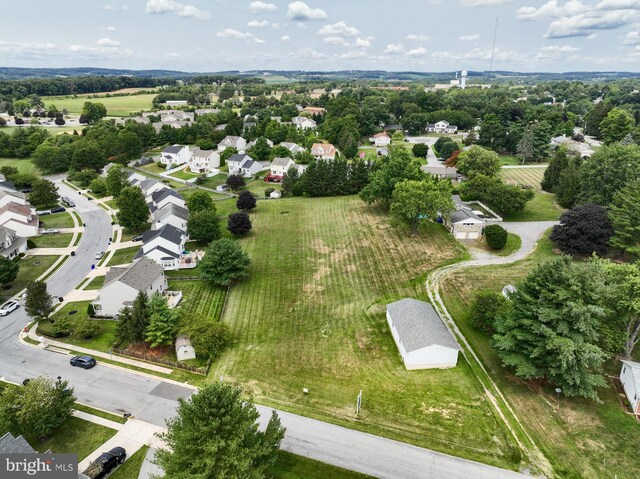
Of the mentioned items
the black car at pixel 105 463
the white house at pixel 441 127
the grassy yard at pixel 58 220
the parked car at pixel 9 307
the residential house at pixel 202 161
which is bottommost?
the parked car at pixel 9 307


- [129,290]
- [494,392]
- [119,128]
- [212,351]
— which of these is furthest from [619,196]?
[119,128]

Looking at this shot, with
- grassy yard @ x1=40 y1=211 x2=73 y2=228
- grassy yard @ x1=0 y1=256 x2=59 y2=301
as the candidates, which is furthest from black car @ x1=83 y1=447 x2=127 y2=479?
grassy yard @ x1=40 y1=211 x2=73 y2=228

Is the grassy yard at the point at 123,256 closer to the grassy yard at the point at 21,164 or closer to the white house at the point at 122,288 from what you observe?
the white house at the point at 122,288

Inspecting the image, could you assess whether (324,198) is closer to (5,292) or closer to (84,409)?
(5,292)

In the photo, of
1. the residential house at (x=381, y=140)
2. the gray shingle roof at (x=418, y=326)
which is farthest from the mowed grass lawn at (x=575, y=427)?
the residential house at (x=381, y=140)

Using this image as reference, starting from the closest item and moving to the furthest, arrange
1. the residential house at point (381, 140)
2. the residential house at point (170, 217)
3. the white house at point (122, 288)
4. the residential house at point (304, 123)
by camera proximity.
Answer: the white house at point (122, 288), the residential house at point (170, 217), the residential house at point (381, 140), the residential house at point (304, 123)

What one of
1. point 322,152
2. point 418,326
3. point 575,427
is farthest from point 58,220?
point 575,427
